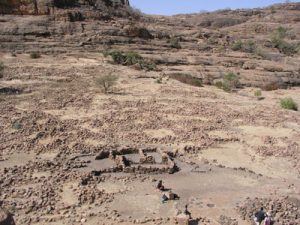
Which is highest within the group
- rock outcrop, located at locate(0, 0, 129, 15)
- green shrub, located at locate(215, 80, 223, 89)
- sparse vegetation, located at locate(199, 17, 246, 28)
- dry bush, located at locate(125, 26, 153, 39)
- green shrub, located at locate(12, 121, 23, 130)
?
rock outcrop, located at locate(0, 0, 129, 15)

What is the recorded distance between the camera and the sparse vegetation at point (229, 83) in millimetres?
42056

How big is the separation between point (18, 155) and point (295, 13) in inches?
3840

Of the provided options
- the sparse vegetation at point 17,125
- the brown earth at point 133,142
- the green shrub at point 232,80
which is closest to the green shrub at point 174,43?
A: the brown earth at point 133,142

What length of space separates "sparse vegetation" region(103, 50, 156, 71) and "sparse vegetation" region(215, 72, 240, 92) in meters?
6.68

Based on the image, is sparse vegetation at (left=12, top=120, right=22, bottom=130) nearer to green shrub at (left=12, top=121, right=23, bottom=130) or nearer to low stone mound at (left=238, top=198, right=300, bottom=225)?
green shrub at (left=12, top=121, right=23, bottom=130)

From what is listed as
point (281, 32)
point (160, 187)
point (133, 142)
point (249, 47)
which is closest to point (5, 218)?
point (160, 187)

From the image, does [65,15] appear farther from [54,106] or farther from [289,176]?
[289,176]

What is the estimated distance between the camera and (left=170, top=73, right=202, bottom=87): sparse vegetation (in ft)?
135

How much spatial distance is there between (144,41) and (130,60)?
31.8 feet

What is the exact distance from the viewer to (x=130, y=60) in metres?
46.6

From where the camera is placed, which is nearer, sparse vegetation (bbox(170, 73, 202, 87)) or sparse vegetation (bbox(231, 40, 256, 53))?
sparse vegetation (bbox(170, 73, 202, 87))

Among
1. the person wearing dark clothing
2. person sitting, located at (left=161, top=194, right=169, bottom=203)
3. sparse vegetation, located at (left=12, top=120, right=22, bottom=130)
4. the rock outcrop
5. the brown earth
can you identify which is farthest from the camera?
the rock outcrop

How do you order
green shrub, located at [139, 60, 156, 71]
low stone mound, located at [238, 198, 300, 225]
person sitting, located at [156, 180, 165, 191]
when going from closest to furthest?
low stone mound, located at [238, 198, 300, 225] → person sitting, located at [156, 180, 165, 191] → green shrub, located at [139, 60, 156, 71]

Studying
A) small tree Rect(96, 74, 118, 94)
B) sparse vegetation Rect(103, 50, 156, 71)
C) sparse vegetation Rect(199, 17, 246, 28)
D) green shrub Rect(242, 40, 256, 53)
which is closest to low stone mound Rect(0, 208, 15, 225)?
small tree Rect(96, 74, 118, 94)
